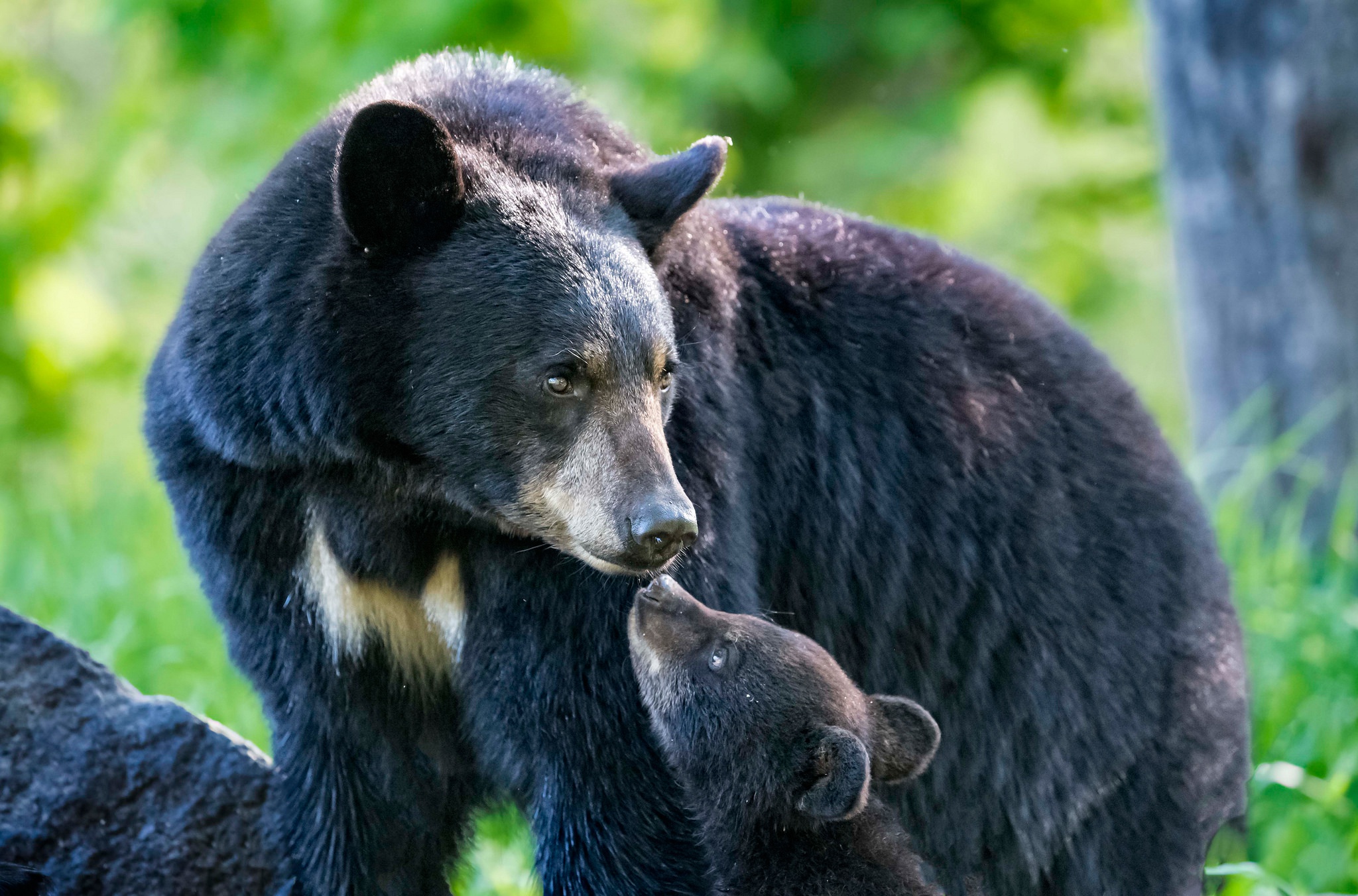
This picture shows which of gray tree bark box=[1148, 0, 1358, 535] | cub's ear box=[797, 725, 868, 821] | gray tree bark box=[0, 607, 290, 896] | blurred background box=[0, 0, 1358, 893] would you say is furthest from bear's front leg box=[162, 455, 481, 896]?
gray tree bark box=[1148, 0, 1358, 535]

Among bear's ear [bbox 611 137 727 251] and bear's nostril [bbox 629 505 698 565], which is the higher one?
bear's ear [bbox 611 137 727 251]

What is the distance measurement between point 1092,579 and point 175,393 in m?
2.20

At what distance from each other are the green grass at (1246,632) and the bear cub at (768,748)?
69 centimetres

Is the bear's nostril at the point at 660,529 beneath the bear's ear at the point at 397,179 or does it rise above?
beneath

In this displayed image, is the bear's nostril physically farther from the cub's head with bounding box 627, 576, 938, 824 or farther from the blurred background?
the blurred background

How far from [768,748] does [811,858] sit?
0.80 feet

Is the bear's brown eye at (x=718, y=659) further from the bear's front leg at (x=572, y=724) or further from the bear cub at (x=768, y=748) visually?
the bear's front leg at (x=572, y=724)

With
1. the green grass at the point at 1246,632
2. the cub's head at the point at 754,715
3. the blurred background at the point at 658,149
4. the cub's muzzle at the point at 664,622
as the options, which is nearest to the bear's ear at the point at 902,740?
the cub's head at the point at 754,715

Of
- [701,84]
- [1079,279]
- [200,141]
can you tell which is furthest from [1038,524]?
[1079,279]

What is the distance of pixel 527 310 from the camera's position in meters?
2.90

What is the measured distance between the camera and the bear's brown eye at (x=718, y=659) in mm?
3084

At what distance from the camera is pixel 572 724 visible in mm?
3004

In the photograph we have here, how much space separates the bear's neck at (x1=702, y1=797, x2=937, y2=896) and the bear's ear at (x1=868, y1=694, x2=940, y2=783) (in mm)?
121

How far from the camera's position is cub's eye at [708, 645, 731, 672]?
308cm
